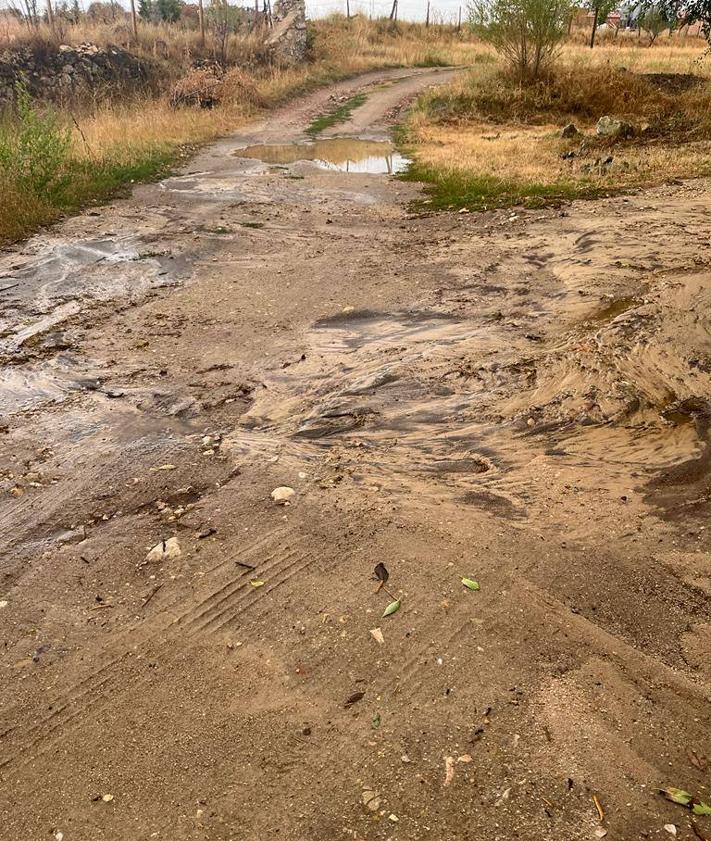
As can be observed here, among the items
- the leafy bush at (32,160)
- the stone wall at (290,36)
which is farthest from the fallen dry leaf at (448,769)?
the stone wall at (290,36)

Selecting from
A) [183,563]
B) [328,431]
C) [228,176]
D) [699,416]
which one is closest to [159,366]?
[328,431]

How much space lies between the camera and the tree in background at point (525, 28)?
1839 centimetres

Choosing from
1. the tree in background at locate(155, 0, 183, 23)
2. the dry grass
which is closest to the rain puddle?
the dry grass

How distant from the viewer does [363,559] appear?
10.5ft

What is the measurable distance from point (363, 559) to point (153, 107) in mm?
18775

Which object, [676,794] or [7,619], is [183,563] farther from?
[676,794]

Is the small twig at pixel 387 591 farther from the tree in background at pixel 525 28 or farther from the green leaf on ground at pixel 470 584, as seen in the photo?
the tree in background at pixel 525 28

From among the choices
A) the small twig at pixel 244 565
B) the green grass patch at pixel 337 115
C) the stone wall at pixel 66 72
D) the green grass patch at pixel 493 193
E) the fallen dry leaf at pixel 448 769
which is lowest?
the fallen dry leaf at pixel 448 769

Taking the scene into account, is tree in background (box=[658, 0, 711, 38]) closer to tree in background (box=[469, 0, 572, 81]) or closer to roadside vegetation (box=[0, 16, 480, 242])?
roadside vegetation (box=[0, 16, 480, 242])

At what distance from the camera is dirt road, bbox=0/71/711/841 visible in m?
2.23

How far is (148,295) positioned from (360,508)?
4.36m

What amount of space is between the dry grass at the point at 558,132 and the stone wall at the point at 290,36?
8787 millimetres

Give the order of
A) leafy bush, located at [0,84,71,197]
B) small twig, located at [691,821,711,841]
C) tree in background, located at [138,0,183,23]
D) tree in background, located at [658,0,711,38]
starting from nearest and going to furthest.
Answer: small twig, located at [691,821,711,841] < tree in background, located at [658,0,711,38] < leafy bush, located at [0,84,71,197] < tree in background, located at [138,0,183,23]

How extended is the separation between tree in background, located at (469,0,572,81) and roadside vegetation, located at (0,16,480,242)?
5537 mm
